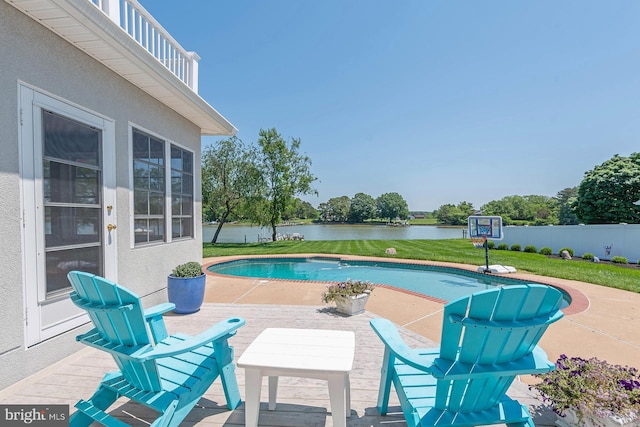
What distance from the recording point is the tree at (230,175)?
18.6m

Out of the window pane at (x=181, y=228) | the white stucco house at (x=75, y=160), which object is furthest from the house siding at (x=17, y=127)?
the window pane at (x=181, y=228)

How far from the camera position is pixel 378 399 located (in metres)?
2.05

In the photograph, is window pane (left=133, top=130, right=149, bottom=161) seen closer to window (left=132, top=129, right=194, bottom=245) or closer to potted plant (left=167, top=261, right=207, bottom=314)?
window (left=132, top=129, right=194, bottom=245)

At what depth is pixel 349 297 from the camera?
4.15 m

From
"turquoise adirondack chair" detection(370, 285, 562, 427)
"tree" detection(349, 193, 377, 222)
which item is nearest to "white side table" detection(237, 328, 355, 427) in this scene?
"turquoise adirondack chair" detection(370, 285, 562, 427)

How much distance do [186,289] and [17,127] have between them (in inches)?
101

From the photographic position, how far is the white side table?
1.52 metres

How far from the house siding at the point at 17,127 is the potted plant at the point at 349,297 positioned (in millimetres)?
2746

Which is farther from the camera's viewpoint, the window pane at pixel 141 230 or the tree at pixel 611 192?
the tree at pixel 611 192

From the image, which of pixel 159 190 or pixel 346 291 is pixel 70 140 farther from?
pixel 346 291

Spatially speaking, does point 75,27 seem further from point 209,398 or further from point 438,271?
point 438,271

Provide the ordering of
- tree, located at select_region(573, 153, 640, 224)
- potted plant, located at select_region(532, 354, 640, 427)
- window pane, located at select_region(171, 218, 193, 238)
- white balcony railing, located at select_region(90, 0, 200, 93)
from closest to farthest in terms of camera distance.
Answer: potted plant, located at select_region(532, 354, 640, 427), white balcony railing, located at select_region(90, 0, 200, 93), window pane, located at select_region(171, 218, 193, 238), tree, located at select_region(573, 153, 640, 224)

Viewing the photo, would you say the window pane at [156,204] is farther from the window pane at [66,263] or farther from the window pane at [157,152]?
the window pane at [66,263]

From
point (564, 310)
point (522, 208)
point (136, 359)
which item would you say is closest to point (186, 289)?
point (136, 359)
